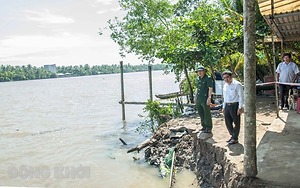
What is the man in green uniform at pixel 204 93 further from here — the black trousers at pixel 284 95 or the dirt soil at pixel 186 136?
the black trousers at pixel 284 95

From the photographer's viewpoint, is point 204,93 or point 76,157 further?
point 76,157

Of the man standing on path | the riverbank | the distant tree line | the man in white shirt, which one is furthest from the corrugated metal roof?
the distant tree line

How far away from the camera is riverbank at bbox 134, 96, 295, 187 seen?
4746mm

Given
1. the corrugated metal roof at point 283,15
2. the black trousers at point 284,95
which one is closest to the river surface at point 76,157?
the black trousers at point 284,95

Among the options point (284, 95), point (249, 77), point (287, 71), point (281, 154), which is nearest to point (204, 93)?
point (281, 154)

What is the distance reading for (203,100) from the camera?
684 centimetres

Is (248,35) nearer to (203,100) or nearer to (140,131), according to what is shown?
(203,100)

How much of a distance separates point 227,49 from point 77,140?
8.05 meters

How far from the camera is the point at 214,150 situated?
625 cm

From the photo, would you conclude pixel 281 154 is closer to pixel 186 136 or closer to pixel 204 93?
pixel 204 93

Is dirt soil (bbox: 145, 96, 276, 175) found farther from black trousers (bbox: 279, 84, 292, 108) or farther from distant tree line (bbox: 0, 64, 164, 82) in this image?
distant tree line (bbox: 0, 64, 164, 82)

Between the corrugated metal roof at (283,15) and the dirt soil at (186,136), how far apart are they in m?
2.29

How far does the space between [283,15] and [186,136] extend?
3978 millimetres

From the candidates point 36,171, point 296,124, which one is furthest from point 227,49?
Result: point 36,171
